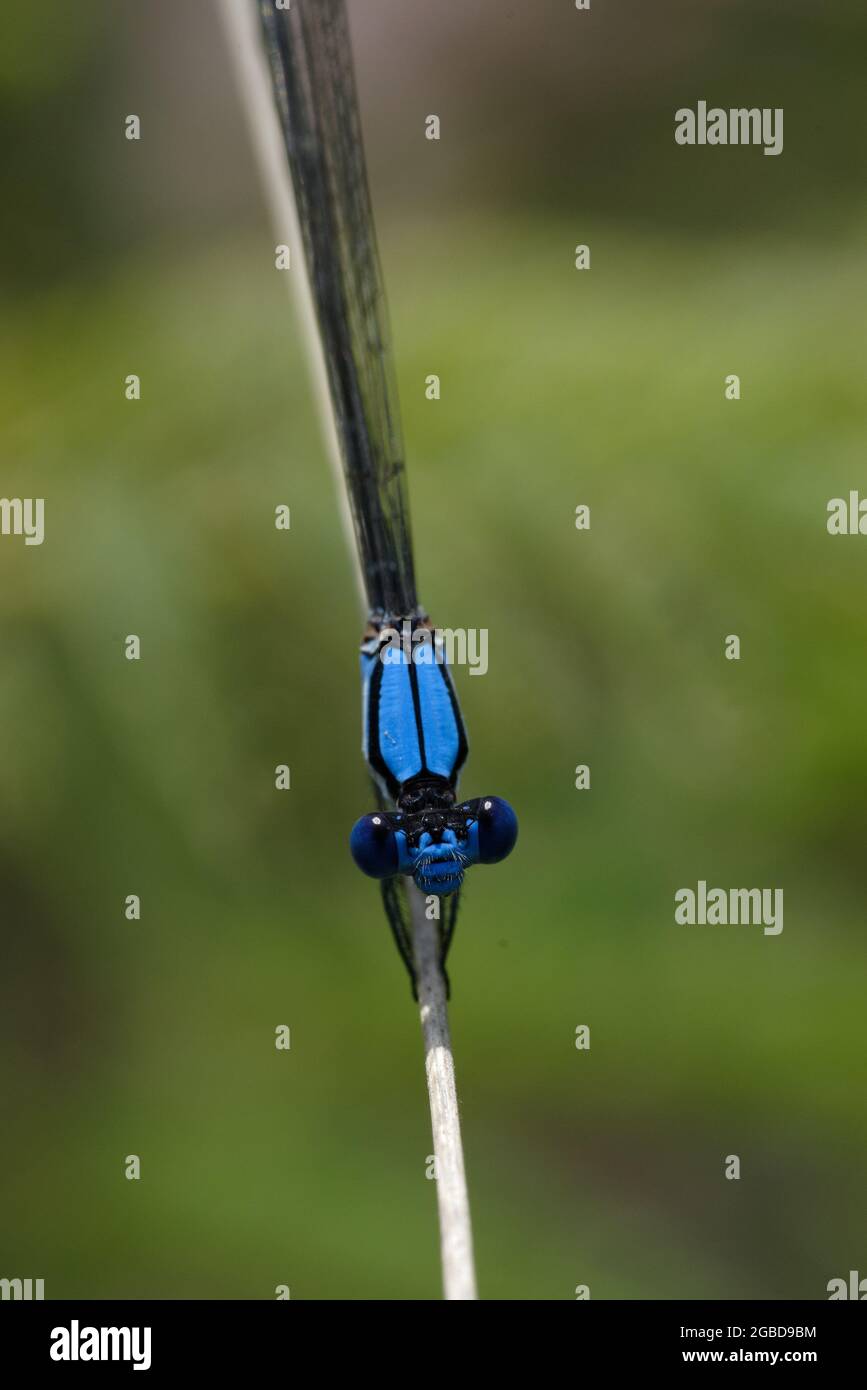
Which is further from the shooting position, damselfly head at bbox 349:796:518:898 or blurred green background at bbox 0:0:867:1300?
blurred green background at bbox 0:0:867:1300

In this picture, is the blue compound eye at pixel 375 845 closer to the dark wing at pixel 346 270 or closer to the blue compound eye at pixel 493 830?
the blue compound eye at pixel 493 830

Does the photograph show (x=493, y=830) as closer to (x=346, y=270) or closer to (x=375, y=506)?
(x=375, y=506)

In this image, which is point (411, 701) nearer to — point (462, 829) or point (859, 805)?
point (462, 829)

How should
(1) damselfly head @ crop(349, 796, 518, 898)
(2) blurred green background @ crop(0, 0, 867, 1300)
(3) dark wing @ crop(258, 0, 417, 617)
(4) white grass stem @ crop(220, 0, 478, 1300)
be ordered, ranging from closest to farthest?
(4) white grass stem @ crop(220, 0, 478, 1300)
(1) damselfly head @ crop(349, 796, 518, 898)
(3) dark wing @ crop(258, 0, 417, 617)
(2) blurred green background @ crop(0, 0, 867, 1300)

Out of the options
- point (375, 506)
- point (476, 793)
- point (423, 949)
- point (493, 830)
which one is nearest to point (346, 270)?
point (375, 506)

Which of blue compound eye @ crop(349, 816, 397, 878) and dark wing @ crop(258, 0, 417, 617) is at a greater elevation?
dark wing @ crop(258, 0, 417, 617)

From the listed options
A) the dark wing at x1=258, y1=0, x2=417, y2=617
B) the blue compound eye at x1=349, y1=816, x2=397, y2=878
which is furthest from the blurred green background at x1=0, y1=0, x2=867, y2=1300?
the blue compound eye at x1=349, y1=816, x2=397, y2=878

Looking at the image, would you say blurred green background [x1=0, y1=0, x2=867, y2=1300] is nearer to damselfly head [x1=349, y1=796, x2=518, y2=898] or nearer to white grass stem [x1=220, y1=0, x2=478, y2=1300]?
white grass stem [x1=220, y1=0, x2=478, y2=1300]
